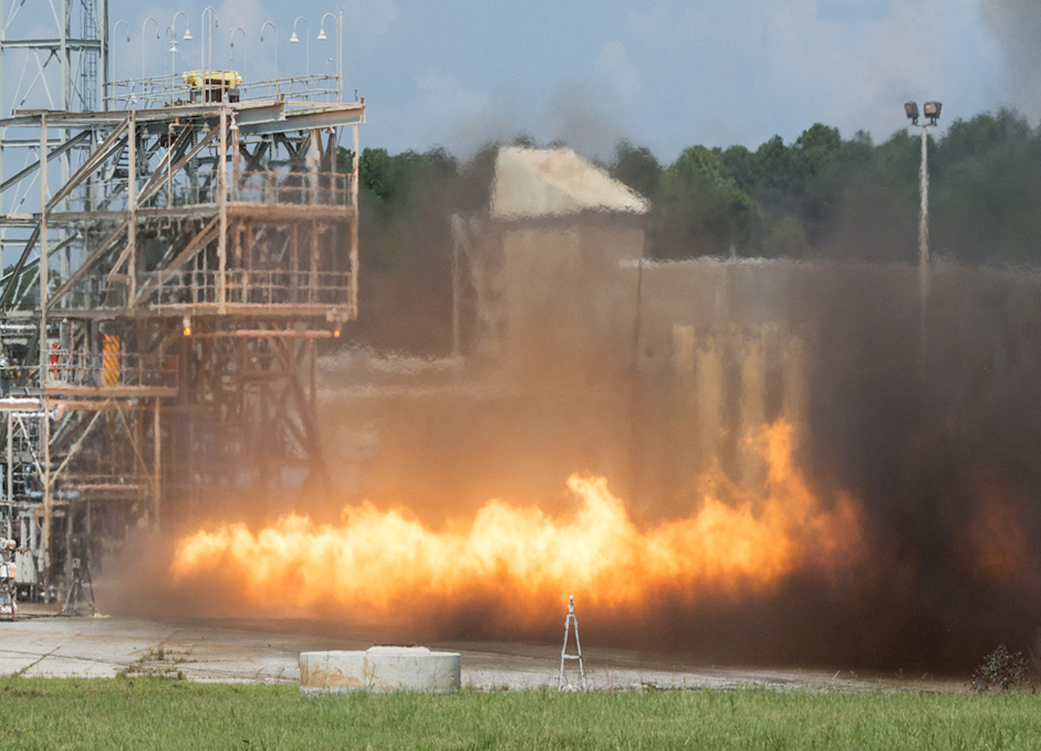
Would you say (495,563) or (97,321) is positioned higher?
(97,321)

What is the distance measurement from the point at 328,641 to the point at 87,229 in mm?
26599

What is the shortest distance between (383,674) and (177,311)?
34362 millimetres

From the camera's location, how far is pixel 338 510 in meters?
67.1

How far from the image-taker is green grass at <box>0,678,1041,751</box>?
2767 cm

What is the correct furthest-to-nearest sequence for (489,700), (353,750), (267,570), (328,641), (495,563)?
(267,570) < (495,563) < (328,641) < (489,700) < (353,750)

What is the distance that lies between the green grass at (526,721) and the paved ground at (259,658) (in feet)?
18.5

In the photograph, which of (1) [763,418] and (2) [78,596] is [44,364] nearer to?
(2) [78,596]

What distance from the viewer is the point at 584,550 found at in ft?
180

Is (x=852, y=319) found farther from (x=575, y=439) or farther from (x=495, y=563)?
(x=495, y=563)

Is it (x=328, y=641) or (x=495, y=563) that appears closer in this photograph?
(x=328, y=641)

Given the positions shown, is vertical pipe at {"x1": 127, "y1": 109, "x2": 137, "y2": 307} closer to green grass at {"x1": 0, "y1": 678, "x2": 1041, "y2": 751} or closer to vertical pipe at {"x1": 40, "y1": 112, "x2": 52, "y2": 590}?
vertical pipe at {"x1": 40, "y1": 112, "x2": 52, "y2": 590}

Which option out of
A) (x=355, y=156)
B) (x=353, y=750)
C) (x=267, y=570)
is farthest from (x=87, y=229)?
(x=353, y=750)

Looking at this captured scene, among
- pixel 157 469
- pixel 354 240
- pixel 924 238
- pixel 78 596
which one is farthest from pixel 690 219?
pixel 78 596

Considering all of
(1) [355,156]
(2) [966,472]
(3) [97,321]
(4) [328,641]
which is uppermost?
(1) [355,156]
